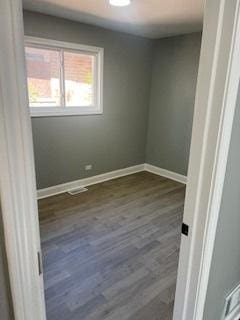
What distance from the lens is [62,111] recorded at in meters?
3.59

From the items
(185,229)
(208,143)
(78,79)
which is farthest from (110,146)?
(208,143)

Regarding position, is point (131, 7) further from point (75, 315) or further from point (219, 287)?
point (75, 315)

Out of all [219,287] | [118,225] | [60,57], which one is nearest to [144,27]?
[60,57]

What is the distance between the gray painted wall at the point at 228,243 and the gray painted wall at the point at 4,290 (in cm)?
94

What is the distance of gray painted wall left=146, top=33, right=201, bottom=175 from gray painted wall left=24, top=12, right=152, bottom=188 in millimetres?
188

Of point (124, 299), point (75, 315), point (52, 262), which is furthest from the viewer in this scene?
point (52, 262)

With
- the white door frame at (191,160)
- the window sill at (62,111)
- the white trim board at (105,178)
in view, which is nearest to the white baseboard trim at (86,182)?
the white trim board at (105,178)

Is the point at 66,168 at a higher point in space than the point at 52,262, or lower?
higher

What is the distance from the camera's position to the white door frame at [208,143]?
2.84 feet

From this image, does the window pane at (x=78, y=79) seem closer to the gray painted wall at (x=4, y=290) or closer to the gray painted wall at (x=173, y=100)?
the gray painted wall at (x=173, y=100)

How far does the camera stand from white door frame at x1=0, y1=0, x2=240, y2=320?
55cm

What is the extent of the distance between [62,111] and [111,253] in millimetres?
2124

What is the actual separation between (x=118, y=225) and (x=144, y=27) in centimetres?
281

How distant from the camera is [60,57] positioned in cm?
345
